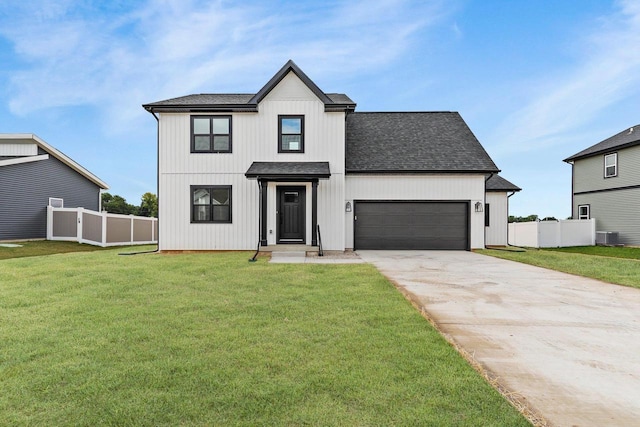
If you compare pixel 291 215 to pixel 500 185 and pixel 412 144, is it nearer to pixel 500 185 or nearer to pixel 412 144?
pixel 412 144

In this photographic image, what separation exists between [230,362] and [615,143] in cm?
2480

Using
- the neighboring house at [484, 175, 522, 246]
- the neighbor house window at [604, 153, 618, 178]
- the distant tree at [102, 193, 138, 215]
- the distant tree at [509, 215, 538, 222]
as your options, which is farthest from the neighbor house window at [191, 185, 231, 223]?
the distant tree at [102, 193, 138, 215]

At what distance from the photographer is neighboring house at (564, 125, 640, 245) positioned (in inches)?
682

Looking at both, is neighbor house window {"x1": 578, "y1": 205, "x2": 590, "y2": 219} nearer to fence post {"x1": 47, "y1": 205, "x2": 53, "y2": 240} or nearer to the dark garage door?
the dark garage door

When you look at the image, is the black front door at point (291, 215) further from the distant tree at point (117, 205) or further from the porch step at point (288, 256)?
the distant tree at point (117, 205)

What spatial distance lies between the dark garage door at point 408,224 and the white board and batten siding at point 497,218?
10.5 ft

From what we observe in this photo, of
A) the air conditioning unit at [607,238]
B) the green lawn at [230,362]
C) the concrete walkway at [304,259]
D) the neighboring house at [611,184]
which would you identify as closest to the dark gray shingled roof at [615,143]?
the neighboring house at [611,184]

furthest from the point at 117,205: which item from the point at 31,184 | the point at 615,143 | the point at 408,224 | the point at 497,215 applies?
the point at 615,143

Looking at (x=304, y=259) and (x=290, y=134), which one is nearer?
(x=304, y=259)

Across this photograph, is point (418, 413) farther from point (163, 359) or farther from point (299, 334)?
point (163, 359)

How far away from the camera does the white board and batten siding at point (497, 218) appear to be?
635 inches

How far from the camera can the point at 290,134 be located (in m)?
12.8

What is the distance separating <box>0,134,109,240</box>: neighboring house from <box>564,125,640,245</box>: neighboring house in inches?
1305

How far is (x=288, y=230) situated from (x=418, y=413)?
10858mm
